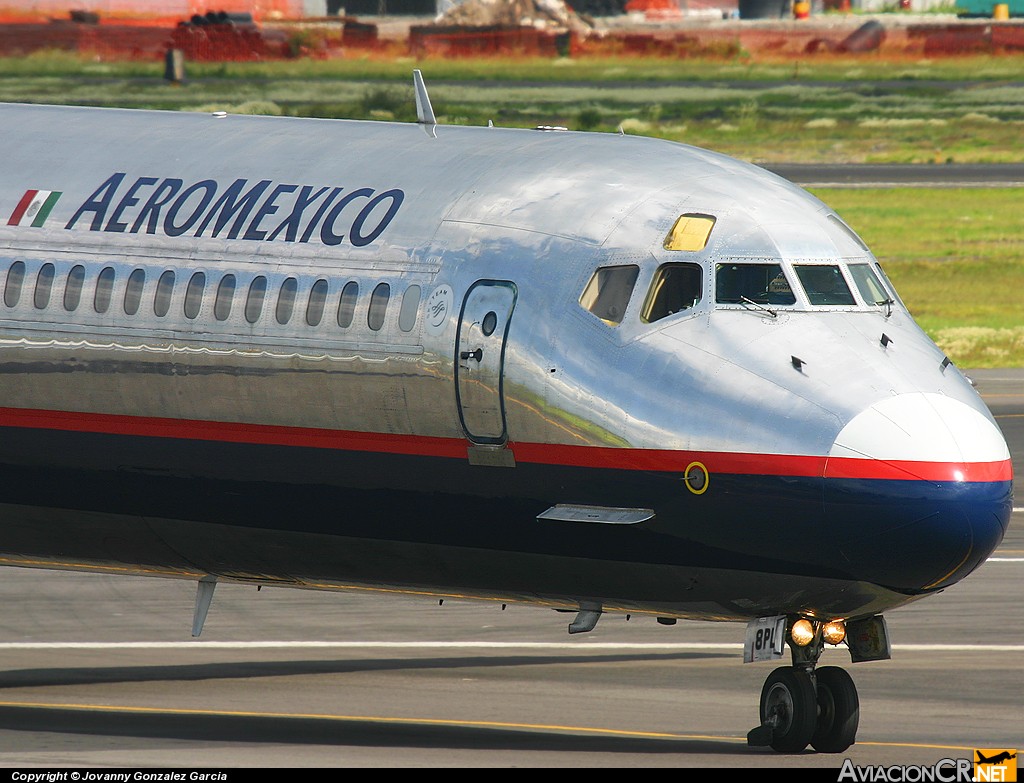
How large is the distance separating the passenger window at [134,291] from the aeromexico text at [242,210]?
21.2 inches

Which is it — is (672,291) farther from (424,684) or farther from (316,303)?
(424,684)

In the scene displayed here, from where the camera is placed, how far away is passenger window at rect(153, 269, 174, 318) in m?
22.9

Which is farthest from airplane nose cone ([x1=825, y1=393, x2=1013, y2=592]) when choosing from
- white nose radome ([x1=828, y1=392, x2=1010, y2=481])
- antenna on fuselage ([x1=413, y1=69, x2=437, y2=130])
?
antenna on fuselage ([x1=413, y1=69, x2=437, y2=130])

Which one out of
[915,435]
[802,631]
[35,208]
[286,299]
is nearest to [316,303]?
[286,299]

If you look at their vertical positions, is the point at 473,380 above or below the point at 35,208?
below

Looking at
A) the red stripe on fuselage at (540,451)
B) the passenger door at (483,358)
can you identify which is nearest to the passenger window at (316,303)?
the red stripe on fuselage at (540,451)

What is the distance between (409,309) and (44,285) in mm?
4695

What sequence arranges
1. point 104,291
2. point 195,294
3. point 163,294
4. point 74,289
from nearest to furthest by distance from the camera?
point 195,294
point 163,294
point 104,291
point 74,289

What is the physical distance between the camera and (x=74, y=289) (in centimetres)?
2352

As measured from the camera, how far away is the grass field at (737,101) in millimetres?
81938

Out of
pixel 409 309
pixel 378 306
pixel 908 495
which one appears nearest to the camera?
pixel 908 495

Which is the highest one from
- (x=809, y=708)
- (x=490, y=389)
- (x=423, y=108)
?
(x=423, y=108)

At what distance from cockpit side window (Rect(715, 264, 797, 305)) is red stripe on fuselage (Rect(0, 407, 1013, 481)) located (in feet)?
5.19

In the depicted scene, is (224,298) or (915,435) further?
(224,298)
